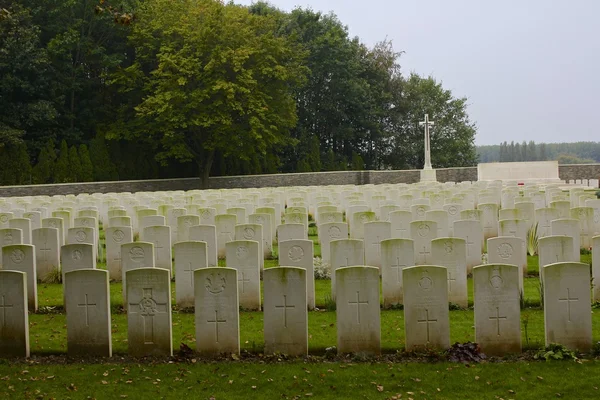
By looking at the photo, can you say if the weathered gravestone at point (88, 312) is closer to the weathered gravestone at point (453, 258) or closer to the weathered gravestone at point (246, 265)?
the weathered gravestone at point (246, 265)

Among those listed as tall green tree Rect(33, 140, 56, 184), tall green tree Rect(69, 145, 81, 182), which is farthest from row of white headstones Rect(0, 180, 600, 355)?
tall green tree Rect(69, 145, 81, 182)

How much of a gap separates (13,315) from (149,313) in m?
1.36

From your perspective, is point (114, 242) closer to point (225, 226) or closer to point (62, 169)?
point (225, 226)

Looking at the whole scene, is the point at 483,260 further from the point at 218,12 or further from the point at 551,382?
the point at 218,12

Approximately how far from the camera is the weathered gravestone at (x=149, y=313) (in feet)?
24.2

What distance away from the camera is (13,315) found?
7.56 m

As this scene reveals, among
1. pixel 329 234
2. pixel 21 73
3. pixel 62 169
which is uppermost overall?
pixel 21 73

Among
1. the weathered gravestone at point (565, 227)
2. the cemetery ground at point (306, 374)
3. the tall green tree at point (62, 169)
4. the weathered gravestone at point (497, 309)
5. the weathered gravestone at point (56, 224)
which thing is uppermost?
the tall green tree at point (62, 169)

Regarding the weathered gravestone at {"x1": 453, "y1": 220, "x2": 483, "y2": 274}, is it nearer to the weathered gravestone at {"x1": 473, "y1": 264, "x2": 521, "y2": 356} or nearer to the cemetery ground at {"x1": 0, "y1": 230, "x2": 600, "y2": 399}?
the cemetery ground at {"x1": 0, "y1": 230, "x2": 600, "y2": 399}

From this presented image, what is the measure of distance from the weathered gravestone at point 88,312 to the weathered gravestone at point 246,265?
6.83ft

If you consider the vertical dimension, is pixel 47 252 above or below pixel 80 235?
below

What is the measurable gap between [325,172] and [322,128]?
755 centimetres

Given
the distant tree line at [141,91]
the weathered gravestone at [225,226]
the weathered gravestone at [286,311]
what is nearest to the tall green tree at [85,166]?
the distant tree line at [141,91]

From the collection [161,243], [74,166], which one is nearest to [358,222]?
[161,243]
